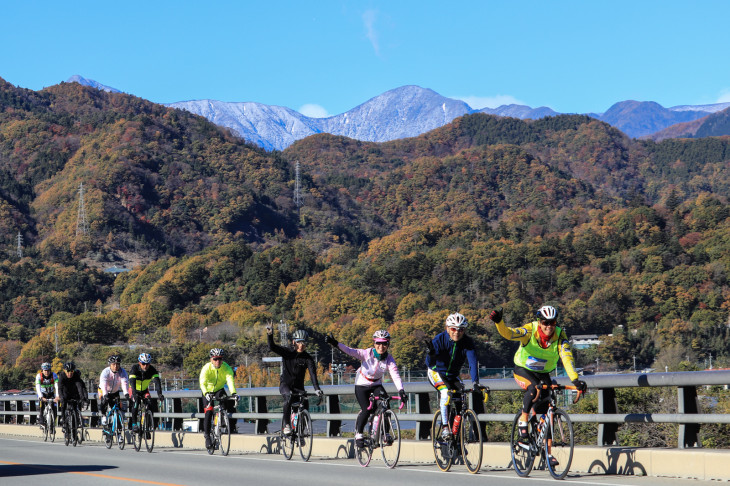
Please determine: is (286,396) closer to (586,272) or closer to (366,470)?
(366,470)

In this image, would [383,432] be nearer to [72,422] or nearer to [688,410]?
[688,410]

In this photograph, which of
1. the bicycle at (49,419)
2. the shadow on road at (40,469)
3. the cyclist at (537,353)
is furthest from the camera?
the bicycle at (49,419)

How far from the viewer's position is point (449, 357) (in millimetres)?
12078

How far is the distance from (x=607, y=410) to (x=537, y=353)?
1348 millimetres

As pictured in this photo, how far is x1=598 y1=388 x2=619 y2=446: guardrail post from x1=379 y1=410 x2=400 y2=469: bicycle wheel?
252cm

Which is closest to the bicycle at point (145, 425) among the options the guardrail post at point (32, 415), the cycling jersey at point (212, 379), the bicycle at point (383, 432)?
the cycling jersey at point (212, 379)

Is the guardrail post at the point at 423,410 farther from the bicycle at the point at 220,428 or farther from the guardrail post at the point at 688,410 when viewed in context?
the guardrail post at the point at 688,410

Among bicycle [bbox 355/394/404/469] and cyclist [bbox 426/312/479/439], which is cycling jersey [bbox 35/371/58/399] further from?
cyclist [bbox 426/312/479/439]

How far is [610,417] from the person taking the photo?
11.2 m

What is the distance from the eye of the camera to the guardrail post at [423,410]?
13953mm

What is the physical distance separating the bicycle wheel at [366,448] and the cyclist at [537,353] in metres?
2.72

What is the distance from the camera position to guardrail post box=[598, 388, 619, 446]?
1154cm

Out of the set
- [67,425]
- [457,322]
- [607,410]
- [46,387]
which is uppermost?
[457,322]

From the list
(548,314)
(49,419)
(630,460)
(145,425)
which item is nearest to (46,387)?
(49,419)
